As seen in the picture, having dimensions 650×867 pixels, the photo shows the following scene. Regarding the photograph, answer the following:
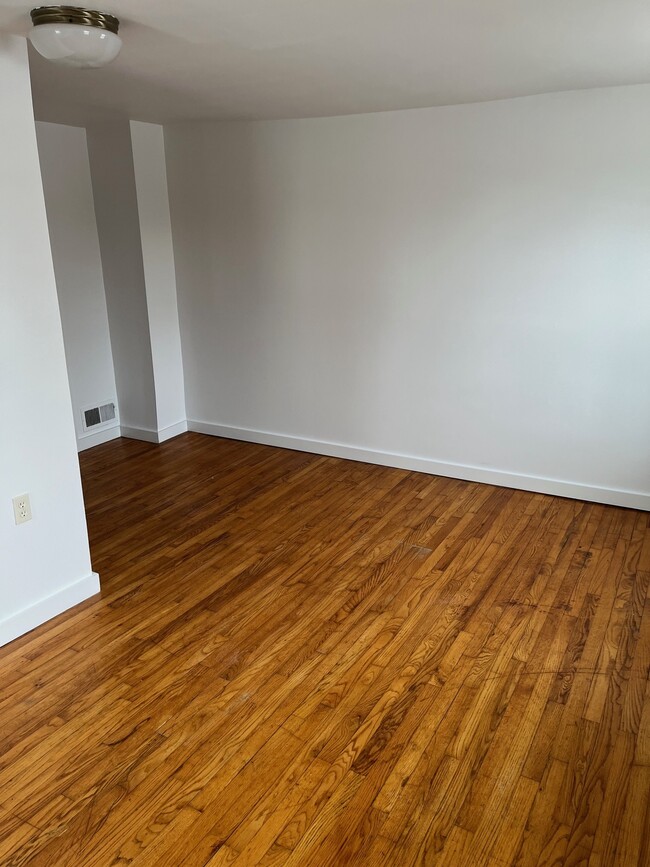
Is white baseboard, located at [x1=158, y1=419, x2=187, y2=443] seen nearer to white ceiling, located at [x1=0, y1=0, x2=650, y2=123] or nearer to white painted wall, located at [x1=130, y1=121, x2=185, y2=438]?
white painted wall, located at [x1=130, y1=121, x2=185, y2=438]

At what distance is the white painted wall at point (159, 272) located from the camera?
4406 mm

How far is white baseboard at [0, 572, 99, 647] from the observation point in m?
2.61

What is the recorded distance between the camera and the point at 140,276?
15.0ft

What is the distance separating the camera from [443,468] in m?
4.20

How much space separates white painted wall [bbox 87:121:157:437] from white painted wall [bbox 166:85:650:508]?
341mm

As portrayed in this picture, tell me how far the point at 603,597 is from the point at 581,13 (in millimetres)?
2177

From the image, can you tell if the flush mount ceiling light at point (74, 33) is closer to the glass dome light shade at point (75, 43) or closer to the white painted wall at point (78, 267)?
the glass dome light shade at point (75, 43)

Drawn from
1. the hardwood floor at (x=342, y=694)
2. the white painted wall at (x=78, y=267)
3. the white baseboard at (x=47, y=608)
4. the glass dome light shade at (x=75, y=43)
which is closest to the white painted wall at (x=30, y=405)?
the white baseboard at (x=47, y=608)

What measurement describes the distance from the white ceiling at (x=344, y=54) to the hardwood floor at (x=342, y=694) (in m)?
2.13

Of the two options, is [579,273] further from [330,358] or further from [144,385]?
[144,385]

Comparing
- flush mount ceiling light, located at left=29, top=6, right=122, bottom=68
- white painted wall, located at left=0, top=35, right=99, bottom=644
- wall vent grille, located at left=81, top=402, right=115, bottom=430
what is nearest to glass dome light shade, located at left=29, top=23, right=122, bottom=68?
flush mount ceiling light, located at left=29, top=6, right=122, bottom=68

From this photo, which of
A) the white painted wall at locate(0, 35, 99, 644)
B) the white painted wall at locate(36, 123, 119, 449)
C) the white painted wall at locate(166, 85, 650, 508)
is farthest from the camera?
the white painted wall at locate(36, 123, 119, 449)

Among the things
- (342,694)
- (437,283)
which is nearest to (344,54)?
(437,283)

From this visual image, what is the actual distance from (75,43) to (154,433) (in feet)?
10.2
